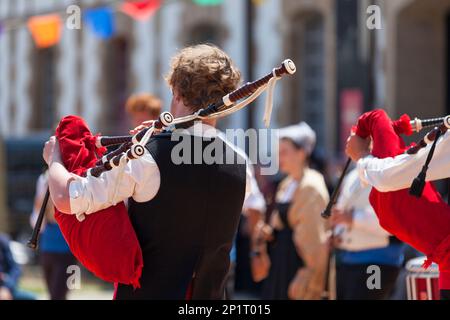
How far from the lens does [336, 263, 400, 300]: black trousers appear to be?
557 centimetres

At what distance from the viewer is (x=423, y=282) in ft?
16.0

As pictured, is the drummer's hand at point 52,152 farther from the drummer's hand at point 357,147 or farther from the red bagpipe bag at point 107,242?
the drummer's hand at point 357,147

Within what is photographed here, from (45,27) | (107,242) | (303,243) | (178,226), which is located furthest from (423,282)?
(45,27)

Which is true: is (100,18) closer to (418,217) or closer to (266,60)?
(266,60)

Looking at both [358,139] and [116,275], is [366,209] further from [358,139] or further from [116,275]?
[116,275]

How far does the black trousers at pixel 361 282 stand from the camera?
5.57 meters

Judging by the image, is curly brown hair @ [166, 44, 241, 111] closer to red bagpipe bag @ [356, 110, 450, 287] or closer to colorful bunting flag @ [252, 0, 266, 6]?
red bagpipe bag @ [356, 110, 450, 287]

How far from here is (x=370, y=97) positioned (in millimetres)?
9656

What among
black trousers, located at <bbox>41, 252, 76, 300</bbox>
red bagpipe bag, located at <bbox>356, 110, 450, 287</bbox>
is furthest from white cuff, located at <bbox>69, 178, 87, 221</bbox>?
black trousers, located at <bbox>41, 252, 76, 300</bbox>

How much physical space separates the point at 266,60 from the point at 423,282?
12.7m

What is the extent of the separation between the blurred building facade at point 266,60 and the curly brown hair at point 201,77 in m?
6.03

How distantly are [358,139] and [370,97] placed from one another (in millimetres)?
5624

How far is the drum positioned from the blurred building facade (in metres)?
4.71

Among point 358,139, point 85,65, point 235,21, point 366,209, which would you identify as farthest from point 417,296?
point 85,65
